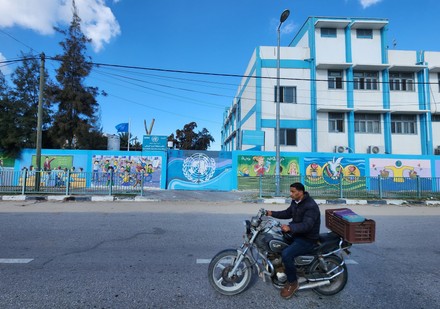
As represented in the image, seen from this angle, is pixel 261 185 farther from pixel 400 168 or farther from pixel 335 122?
pixel 400 168

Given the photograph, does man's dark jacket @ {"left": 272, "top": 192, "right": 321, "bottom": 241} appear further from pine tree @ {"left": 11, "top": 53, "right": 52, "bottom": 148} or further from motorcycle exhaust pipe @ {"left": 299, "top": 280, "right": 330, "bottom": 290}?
pine tree @ {"left": 11, "top": 53, "right": 52, "bottom": 148}

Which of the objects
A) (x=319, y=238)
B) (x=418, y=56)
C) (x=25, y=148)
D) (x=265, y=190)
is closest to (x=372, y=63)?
(x=418, y=56)

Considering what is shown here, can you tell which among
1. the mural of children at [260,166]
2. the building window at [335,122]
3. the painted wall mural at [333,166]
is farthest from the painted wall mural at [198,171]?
Answer: the building window at [335,122]

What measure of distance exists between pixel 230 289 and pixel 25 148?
21.0 m

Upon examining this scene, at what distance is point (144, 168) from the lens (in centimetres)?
1914

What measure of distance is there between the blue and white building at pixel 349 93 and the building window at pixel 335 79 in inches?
3.2

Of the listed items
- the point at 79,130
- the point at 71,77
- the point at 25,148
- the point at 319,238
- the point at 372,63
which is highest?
the point at 372,63

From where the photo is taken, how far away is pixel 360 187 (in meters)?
14.7

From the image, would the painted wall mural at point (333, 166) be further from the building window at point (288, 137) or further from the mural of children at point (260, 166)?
the mural of children at point (260, 166)

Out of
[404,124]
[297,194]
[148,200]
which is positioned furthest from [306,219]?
[404,124]

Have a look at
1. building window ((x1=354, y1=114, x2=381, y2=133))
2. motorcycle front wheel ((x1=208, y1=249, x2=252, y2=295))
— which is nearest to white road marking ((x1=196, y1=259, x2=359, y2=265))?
motorcycle front wheel ((x1=208, y1=249, x2=252, y2=295))

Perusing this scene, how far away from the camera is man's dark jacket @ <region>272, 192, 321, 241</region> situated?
3367 millimetres

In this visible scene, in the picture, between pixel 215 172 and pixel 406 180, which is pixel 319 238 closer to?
pixel 406 180

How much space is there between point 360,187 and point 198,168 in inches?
410
